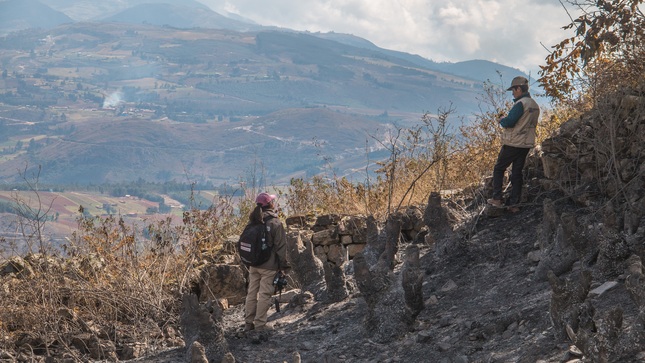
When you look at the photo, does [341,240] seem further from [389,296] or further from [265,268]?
[389,296]

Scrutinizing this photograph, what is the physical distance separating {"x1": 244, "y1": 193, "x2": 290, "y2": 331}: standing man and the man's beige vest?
120 inches

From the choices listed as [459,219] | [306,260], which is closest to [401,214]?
[459,219]

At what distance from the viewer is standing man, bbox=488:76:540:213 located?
9.94 meters

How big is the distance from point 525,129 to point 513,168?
50 centimetres

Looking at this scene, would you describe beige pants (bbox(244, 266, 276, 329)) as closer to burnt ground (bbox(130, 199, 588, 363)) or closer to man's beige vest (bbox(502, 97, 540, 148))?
burnt ground (bbox(130, 199, 588, 363))

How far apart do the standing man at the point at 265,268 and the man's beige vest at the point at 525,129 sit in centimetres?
305

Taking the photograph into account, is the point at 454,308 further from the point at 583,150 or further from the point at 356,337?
the point at 583,150

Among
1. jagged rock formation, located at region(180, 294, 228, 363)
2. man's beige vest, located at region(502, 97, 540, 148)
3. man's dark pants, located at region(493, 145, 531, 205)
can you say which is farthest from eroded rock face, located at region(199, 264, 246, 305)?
man's beige vest, located at region(502, 97, 540, 148)

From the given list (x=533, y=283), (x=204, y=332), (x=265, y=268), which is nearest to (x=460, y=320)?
(x=533, y=283)

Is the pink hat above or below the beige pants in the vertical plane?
above

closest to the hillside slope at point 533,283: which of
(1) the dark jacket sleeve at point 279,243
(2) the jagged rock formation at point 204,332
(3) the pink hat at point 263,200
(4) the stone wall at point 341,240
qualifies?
(2) the jagged rock formation at point 204,332

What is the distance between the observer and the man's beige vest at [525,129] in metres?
9.93

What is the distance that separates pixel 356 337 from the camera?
776 centimetres

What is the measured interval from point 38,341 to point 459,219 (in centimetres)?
530
